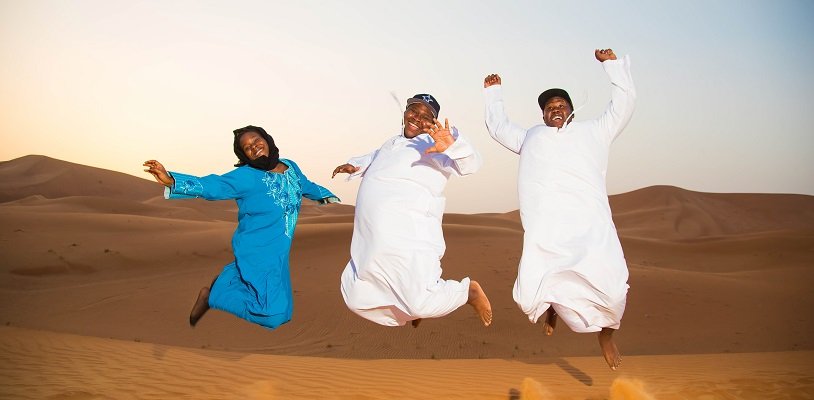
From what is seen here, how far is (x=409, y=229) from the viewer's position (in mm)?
6691

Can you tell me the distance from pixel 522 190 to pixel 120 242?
44.7 ft

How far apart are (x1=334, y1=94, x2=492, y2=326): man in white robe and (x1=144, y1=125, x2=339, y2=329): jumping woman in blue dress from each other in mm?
739

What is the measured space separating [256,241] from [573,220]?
3128 millimetres

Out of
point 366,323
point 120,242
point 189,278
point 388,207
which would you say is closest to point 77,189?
point 120,242

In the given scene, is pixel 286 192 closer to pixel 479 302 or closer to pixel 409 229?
pixel 409 229

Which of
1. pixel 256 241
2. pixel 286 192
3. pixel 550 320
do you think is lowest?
pixel 550 320

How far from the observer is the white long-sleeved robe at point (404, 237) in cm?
659

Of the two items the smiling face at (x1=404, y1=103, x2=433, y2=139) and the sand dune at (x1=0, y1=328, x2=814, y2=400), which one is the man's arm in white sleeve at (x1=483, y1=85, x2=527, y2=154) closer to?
the smiling face at (x1=404, y1=103, x2=433, y2=139)

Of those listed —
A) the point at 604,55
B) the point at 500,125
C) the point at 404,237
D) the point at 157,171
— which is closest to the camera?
the point at 157,171

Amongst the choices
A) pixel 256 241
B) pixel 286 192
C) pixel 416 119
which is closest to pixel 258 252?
pixel 256 241

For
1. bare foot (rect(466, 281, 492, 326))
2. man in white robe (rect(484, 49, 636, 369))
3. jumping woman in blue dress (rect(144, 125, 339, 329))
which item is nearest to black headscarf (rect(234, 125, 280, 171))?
jumping woman in blue dress (rect(144, 125, 339, 329))

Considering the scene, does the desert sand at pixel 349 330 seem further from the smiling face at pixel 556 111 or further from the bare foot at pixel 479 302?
the smiling face at pixel 556 111

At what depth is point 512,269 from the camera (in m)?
14.8

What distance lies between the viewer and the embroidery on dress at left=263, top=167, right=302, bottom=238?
7125 mm
